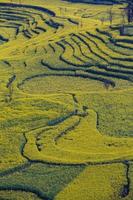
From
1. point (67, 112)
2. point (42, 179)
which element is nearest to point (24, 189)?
point (42, 179)

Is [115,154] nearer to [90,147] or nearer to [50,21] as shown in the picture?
[90,147]

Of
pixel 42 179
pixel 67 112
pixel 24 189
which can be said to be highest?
pixel 67 112

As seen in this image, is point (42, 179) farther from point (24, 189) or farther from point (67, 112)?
point (67, 112)

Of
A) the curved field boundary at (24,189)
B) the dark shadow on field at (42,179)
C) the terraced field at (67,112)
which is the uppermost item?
the terraced field at (67,112)

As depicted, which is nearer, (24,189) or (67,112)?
(24,189)

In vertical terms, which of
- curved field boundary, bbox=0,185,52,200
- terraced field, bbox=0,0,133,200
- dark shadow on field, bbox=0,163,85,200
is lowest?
curved field boundary, bbox=0,185,52,200

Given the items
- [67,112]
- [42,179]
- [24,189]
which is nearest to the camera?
[24,189]

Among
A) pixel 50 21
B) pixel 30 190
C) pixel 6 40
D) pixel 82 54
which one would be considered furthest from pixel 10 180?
pixel 50 21

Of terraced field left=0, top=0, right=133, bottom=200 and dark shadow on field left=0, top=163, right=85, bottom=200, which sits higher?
terraced field left=0, top=0, right=133, bottom=200
